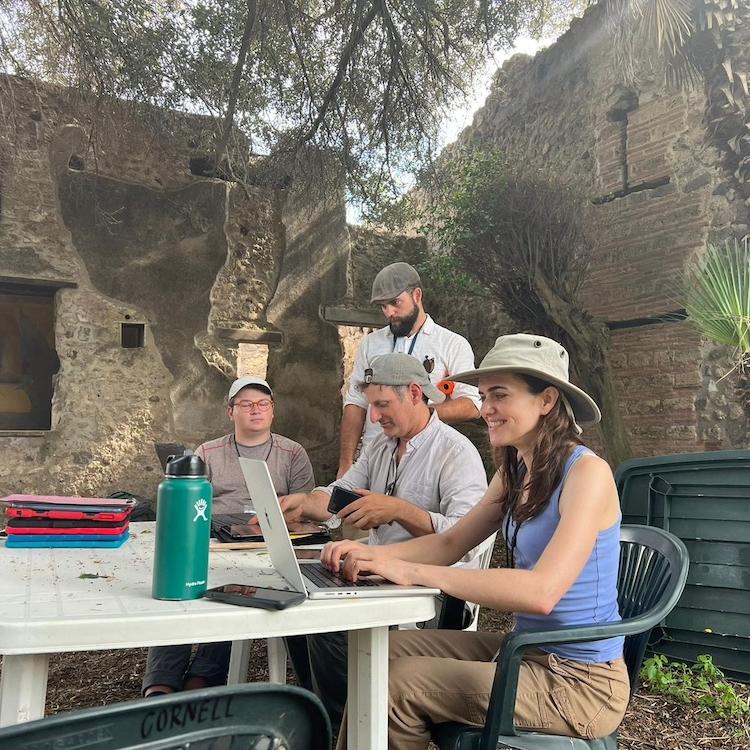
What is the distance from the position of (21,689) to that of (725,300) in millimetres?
5022

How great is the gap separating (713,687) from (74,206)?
5972mm

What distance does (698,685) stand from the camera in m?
3.29

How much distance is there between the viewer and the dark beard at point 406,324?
13.1 feet

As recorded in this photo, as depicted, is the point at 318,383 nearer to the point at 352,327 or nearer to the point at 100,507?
the point at 352,327

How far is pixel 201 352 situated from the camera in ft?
22.2

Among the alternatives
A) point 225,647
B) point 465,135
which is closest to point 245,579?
point 225,647

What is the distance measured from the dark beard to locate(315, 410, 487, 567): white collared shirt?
1.16 meters

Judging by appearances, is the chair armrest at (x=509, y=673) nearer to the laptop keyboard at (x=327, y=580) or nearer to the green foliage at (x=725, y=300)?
the laptop keyboard at (x=327, y=580)

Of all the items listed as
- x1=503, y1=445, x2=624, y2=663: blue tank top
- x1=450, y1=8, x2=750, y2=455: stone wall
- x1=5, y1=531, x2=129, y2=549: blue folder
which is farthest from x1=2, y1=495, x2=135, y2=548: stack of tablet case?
x1=450, y1=8, x2=750, y2=455: stone wall

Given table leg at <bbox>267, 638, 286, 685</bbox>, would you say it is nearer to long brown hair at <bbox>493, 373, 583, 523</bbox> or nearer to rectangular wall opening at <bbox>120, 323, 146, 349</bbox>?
long brown hair at <bbox>493, 373, 583, 523</bbox>

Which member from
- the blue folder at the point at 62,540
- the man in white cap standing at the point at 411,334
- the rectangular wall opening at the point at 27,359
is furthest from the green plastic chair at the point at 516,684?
the rectangular wall opening at the point at 27,359

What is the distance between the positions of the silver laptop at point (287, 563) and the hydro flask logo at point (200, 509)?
139mm

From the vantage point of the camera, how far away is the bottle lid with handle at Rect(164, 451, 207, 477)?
146cm

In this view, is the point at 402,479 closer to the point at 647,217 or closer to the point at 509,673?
the point at 509,673
